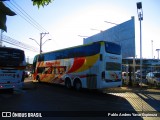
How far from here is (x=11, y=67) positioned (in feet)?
53.8

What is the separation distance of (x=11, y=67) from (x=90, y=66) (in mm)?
5779


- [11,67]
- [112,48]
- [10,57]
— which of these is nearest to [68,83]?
[112,48]

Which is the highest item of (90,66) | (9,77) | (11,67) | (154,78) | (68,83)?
(90,66)

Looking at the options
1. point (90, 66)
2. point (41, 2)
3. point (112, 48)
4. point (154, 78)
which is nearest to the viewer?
point (41, 2)

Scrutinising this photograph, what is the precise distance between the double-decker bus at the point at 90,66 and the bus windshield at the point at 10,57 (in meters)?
4.73

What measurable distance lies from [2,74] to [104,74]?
708 cm

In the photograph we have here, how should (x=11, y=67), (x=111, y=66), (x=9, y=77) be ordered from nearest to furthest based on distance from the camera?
(x=9, y=77) < (x=11, y=67) < (x=111, y=66)

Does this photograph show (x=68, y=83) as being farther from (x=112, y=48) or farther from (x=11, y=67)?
(x=11, y=67)

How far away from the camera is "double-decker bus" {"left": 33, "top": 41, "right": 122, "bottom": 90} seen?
1689 centimetres

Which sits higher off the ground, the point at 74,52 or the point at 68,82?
the point at 74,52

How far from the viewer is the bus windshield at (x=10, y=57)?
52.5ft

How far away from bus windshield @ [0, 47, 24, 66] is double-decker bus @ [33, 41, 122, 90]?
4732 mm

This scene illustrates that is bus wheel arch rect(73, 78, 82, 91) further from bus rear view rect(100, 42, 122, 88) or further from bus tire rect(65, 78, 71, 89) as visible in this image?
bus rear view rect(100, 42, 122, 88)

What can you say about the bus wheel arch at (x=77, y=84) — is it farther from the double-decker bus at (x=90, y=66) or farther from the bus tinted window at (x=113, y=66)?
the bus tinted window at (x=113, y=66)
